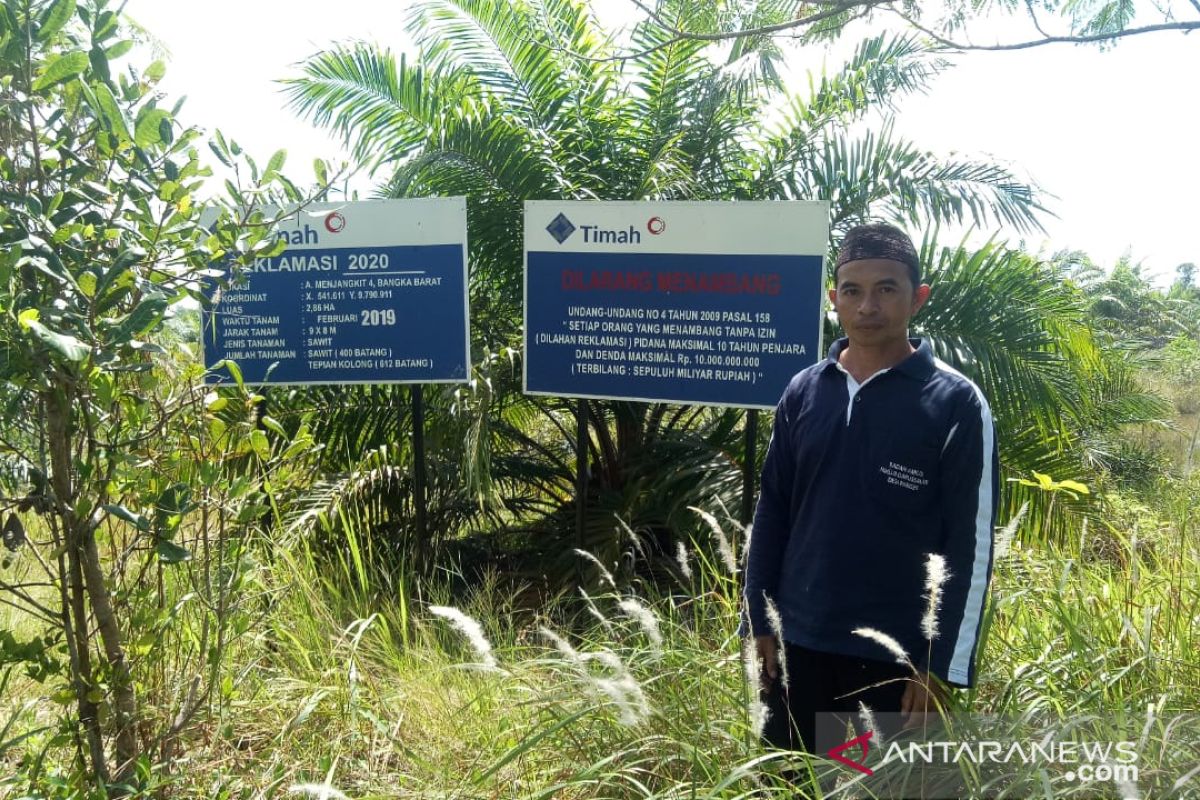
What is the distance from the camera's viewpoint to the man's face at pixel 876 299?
2436 millimetres

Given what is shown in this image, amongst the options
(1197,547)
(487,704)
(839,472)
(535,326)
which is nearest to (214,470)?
(487,704)

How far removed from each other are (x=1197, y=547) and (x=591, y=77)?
4067 millimetres

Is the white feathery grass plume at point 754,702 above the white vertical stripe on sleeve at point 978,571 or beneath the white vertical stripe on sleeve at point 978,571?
beneath

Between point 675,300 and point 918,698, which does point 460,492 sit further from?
point 918,698

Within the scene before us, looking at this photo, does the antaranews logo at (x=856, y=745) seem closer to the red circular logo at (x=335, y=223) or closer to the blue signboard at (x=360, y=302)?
the blue signboard at (x=360, y=302)

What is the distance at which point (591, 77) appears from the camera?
6.05m

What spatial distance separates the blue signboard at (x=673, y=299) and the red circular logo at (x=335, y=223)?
0.94 meters

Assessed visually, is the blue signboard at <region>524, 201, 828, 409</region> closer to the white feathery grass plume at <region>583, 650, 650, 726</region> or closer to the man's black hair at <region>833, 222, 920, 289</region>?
the man's black hair at <region>833, 222, 920, 289</region>

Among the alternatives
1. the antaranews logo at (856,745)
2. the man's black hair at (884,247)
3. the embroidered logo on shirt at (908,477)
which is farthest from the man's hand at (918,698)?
the man's black hair at (884,247)

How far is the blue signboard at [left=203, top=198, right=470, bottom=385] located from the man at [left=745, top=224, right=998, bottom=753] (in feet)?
8.59

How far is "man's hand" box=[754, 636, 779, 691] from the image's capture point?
2561 millimetres

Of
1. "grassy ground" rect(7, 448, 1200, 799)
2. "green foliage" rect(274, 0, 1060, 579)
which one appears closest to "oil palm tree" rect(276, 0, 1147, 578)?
"green foliage" rect(274, 0, 1060, 579)

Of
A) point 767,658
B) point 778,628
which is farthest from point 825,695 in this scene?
point 778,628

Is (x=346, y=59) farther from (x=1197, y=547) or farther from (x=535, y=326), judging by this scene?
(x=1197, y=547)
